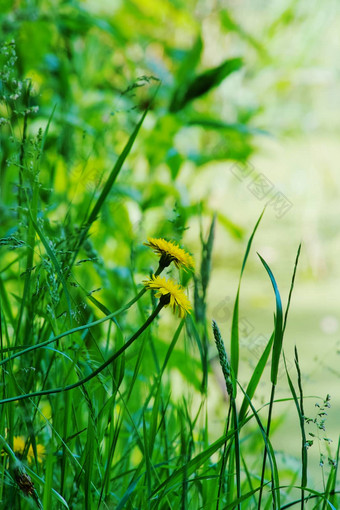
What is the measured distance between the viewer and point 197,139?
1.67 meters

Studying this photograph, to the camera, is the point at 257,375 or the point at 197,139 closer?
the point at 257,375

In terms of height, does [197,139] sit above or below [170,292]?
above

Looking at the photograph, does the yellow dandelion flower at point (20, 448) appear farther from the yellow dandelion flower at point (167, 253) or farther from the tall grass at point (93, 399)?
the yellow dandelion flower at point (167, 253)

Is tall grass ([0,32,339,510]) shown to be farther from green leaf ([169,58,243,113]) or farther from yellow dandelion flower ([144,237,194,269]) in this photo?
green leaf ([169,58,243,113])

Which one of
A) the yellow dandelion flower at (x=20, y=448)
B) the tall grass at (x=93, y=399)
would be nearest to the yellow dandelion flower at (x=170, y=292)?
the tall grass at (x=93, y=399)

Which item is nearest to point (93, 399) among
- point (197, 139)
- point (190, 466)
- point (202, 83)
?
point (190, 466)

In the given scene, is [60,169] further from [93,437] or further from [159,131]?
[93,437]

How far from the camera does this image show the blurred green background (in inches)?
25.2

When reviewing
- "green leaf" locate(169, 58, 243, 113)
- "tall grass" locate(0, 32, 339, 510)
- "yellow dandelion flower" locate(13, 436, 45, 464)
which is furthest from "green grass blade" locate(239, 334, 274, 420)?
"green leaf" locate(169, 58, 243, 113)

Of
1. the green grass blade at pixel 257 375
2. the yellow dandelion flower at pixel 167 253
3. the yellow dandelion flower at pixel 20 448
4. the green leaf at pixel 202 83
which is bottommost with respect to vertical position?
the yellow dandelion flower at pixel 20 448

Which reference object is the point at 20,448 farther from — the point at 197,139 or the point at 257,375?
the point at 197,139

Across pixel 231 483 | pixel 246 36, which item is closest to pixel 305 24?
pixel 246 36

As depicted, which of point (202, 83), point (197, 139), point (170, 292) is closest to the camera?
point (170, 292)

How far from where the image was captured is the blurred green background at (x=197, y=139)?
0.64 meters
